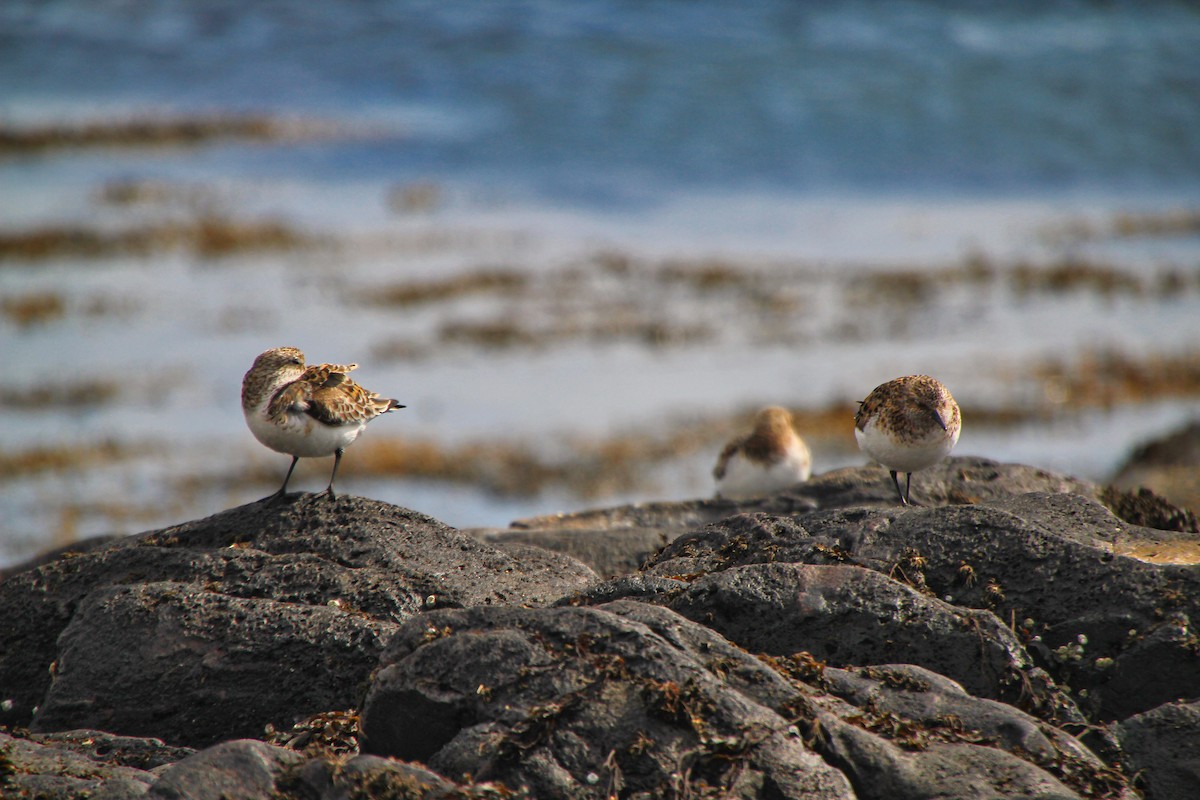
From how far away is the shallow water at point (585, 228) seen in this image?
18.9m

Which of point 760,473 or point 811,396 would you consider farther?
point 811,396

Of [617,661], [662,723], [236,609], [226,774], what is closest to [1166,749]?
[662,723]

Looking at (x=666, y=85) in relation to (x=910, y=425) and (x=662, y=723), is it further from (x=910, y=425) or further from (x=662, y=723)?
(x=662, y=723)

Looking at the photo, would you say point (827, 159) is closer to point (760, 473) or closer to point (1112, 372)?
point (1112, 372)

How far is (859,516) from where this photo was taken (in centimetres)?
661

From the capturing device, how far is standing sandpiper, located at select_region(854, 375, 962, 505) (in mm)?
7562

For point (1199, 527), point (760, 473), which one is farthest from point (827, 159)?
point (1199, 527)

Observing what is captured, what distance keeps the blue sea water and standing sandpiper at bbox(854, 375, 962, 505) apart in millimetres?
29979

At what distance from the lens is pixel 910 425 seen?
759 cm

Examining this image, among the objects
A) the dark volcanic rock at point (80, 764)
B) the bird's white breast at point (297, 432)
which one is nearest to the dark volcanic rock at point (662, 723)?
the dark volcanic rock at point (80, 764)

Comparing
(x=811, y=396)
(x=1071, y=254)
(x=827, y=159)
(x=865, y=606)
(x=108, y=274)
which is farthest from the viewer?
(x=827, y=159)

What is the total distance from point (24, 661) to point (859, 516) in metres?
4.75

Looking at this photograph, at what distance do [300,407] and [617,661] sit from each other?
9.76 ft

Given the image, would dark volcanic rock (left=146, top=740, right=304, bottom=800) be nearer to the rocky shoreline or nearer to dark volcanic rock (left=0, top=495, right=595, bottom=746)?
the rocky shoreline
